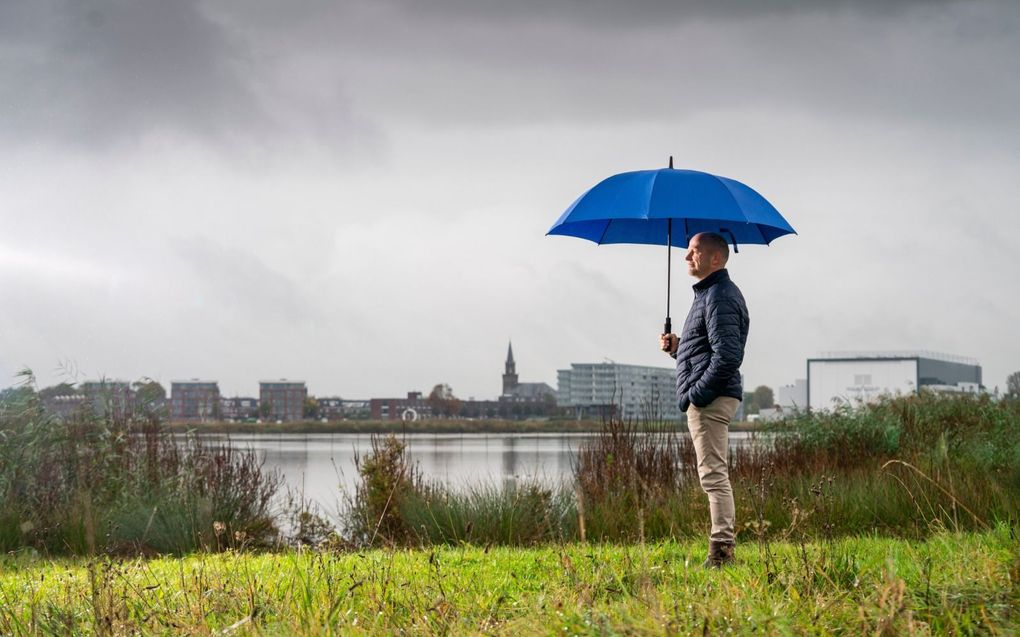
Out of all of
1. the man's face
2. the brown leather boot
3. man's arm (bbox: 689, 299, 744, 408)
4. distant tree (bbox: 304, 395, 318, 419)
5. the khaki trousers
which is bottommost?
distant tree (bbox: 304, 395, 318, 419)

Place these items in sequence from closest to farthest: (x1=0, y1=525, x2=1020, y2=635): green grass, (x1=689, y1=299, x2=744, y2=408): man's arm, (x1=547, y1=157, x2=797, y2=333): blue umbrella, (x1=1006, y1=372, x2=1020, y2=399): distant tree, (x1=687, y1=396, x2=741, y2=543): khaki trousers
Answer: (x1=0, y1=525, x2=1020, y2=635): green grass, (x1=689, y1=299, x2=744, y2=408): man's arm, (x1=687, y1=396, x2=741, y2=543): khaki trousers, (x1=547, y1=157, x2=797, y2=333): blue umbrella, (x1=1006, y1=372, x2=1020, y2=399): distant tree

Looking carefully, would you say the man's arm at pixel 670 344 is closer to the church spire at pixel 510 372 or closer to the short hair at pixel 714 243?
the short hair at pixel 714 243

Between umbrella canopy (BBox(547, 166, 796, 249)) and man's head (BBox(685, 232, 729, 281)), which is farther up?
umbrella canopy (BBox(547, 166, 796, 249))

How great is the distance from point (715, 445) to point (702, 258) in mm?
933

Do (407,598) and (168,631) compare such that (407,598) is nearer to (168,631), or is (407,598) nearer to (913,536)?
(168,631)

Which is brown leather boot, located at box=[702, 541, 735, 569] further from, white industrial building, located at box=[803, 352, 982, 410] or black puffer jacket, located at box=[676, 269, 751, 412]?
white industrial building, located at box=[803, 352, 982, 410]

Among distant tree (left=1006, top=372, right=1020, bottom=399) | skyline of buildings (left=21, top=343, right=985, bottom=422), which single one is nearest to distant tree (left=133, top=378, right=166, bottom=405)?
skyline of buildings (left=21, top=343, right=985, bottom=422)

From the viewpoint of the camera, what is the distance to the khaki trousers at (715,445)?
483cm

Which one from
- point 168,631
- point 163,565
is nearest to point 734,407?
point 168,631

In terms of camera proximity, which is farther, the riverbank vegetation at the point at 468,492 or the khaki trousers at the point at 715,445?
the riverbank vegetation at the point at 468,492

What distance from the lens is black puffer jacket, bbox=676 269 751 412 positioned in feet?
15.5

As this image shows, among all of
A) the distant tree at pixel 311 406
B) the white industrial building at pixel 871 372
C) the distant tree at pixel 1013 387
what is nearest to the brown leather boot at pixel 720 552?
the distant tree at pixel 1013 387

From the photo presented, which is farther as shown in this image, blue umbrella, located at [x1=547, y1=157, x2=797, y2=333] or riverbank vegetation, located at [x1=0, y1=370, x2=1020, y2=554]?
riverbank vegetation, located at [x1=0, y1=370, x2=1020, y2=554]

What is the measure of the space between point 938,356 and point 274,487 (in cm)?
6705
